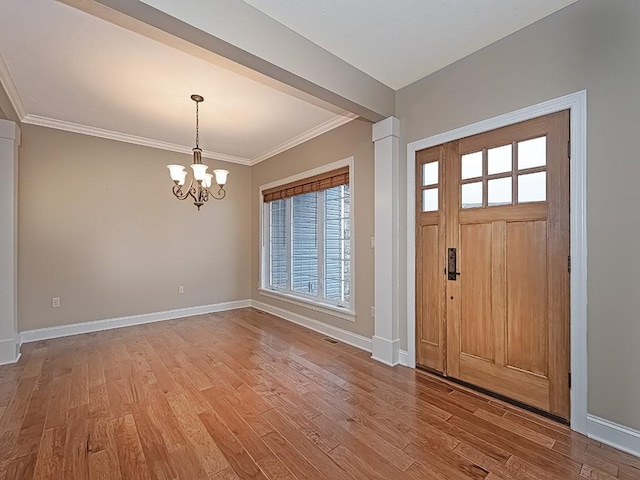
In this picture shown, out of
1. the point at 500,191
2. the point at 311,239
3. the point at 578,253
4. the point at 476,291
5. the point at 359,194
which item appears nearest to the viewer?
the point at 578,253

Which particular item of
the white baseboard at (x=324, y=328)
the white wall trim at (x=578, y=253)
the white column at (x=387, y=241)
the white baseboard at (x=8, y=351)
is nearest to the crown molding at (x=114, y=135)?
the white baseboard at (x=8, y=351)

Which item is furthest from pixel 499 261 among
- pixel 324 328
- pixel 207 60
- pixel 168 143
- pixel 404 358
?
pixel 168 143

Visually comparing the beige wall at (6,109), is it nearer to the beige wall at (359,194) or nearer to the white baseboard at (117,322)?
the white baseboard at (117,322)

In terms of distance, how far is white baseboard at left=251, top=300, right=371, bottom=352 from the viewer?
3549 millimetres

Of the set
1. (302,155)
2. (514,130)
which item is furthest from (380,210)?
(302,155)

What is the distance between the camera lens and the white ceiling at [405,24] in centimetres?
203

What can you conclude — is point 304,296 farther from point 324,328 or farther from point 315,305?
point 324,328

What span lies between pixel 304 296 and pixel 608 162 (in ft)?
12.1

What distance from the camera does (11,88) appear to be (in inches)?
118

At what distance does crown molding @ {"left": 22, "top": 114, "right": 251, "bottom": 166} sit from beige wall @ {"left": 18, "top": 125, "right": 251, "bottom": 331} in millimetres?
73

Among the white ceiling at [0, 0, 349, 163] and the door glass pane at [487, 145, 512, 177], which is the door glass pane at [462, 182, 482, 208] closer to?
the door glass pane at [487, 145, 512, 177]

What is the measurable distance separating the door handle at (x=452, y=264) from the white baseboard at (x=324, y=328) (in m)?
1.27

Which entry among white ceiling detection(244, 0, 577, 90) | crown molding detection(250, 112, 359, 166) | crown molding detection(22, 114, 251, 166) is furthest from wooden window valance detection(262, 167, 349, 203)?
white ceiling detection(244, 0, 577, 90)

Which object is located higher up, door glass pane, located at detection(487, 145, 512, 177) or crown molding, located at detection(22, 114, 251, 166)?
crown molding, located at detection(22, 114, 251, 166)
